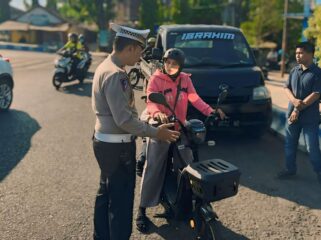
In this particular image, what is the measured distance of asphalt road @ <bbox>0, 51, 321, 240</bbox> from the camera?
13.6 feet

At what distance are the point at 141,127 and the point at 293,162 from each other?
10.5ft

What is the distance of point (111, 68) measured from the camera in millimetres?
3031

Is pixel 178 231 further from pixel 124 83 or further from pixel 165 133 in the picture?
pixel 124 83

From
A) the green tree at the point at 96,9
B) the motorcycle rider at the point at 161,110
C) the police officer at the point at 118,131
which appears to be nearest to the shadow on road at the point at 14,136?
the motorcycle rider at the point at 161,110

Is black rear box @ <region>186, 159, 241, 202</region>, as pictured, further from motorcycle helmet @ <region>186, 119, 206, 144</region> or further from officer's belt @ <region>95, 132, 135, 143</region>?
officer's belt @ <region>95, 132, 135, 143</region>

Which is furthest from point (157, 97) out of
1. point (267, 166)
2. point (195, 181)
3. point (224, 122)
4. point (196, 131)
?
point (267, 166)

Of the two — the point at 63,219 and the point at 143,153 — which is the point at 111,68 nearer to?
the point at 143,153

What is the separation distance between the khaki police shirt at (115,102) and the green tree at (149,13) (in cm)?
4454

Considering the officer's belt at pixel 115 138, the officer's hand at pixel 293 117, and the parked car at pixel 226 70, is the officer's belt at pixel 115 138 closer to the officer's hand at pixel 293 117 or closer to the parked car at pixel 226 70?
the officer's hand at pixel 293 117

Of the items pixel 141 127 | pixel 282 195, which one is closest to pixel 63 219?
pixel 141 127

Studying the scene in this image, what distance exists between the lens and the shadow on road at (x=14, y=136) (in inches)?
240

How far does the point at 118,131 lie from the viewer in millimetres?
3197

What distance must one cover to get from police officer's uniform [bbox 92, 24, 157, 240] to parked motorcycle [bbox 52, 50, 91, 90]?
10.4 m

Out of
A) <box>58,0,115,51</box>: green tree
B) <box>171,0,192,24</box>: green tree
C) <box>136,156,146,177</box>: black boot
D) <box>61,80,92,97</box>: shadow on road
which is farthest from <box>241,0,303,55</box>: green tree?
<box>136,156,146,177</box>: black boot
